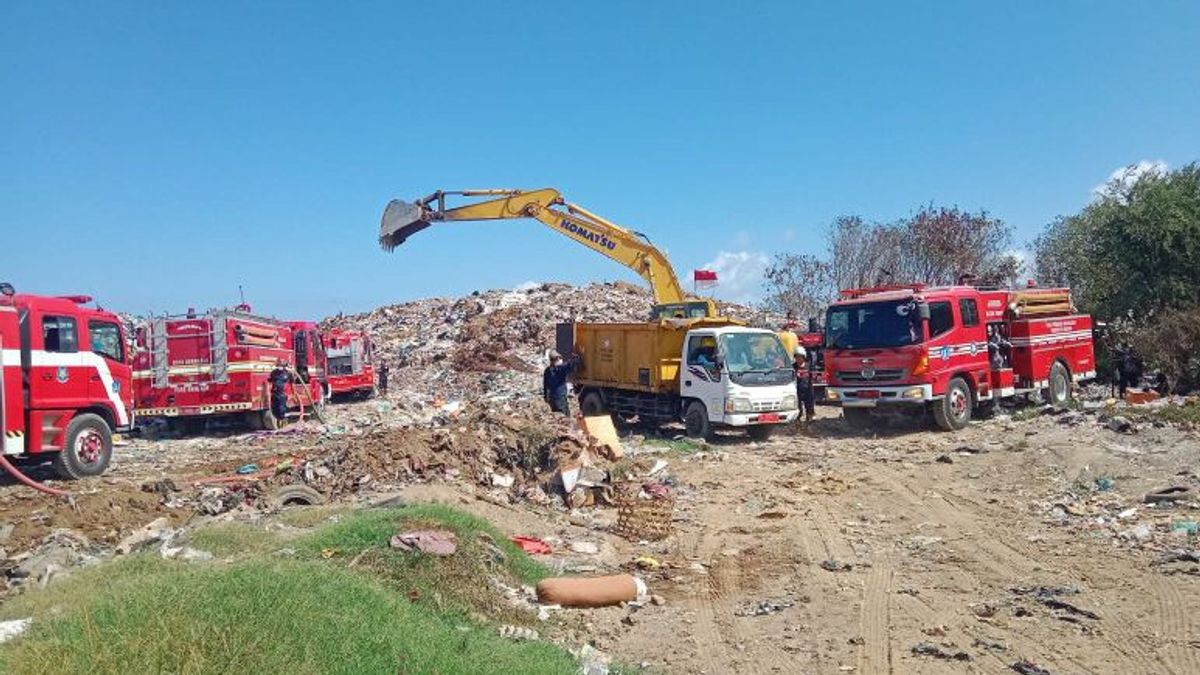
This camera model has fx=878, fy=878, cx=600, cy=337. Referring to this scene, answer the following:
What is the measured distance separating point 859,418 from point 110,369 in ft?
46.5

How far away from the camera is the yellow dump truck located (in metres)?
15.6

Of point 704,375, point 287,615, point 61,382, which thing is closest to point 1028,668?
point 287,615

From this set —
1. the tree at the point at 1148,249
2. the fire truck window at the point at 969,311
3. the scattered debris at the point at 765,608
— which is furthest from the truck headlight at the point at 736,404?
the tree at the point at 1148,249

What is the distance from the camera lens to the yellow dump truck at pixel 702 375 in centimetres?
1558

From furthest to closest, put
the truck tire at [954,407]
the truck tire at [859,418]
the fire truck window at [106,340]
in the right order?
the truck tire at [859,418], the truck tire at [954,407], the fire truck window at [106,340]

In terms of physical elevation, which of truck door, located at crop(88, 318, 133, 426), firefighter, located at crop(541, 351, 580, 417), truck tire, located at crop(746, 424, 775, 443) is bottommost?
truck tire, located at crop(746, 424, 775, 443)

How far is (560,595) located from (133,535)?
4897 mm

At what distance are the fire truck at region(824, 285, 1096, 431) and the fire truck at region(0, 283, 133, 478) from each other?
12.7 meters

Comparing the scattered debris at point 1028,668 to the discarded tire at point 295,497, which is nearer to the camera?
the scattered debris at point 1028,668

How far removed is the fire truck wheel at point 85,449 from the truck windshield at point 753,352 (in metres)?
10.2

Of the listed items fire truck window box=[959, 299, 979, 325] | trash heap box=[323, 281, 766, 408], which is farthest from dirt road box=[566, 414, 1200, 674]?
trash heap box=[323, 281, 766, 408]

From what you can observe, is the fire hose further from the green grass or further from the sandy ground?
the green grass

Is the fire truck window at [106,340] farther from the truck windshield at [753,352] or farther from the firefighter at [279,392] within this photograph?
the truck windshield at [753,352]

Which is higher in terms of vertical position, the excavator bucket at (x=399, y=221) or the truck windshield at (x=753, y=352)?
the excavator bucket at (x=399, y=221)
